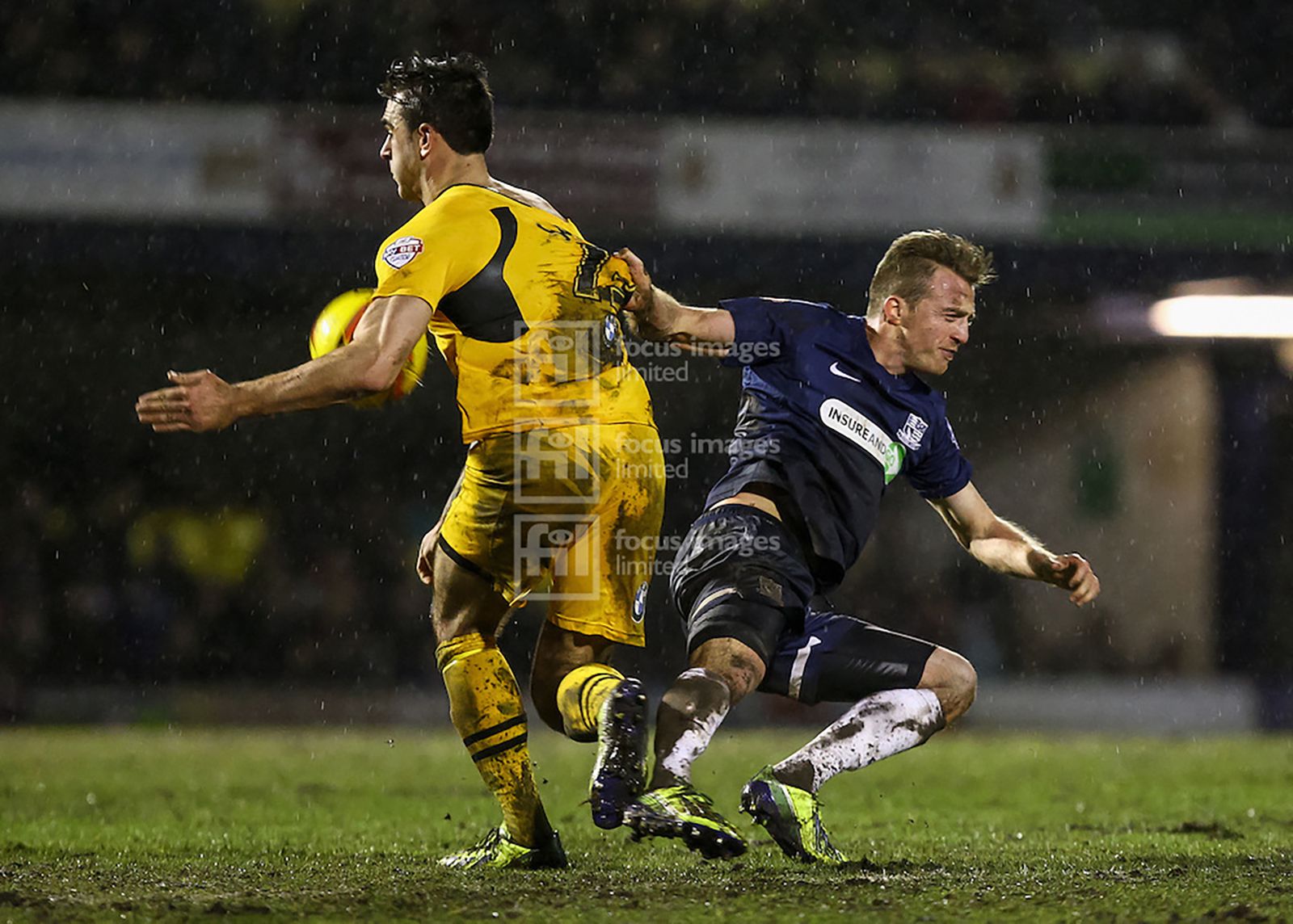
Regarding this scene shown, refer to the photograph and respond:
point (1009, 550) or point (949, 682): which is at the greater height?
point (1009, 550)

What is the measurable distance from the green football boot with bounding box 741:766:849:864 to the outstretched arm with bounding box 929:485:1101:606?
3.03 ft

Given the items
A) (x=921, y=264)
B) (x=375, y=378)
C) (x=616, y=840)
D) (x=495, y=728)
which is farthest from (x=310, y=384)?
(x=616, y=840)

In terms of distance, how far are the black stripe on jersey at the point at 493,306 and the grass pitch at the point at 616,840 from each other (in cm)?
140

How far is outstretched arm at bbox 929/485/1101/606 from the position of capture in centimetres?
444

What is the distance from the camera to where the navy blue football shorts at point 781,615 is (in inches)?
167

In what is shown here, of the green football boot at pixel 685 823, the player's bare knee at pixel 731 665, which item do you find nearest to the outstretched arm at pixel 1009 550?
the player's bare knee at pixel 731 665

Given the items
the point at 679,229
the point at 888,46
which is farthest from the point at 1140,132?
the point at 679,229

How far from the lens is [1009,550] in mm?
Answer: 4723

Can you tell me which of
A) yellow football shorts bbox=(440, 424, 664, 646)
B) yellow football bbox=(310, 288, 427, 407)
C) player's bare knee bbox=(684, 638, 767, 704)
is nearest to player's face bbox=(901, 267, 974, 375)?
yellow football shorts bbox=(440, 424, 664, 646)

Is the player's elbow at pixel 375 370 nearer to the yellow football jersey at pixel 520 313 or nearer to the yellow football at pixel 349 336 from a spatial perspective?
the yellow football jersey at pixel 520 313

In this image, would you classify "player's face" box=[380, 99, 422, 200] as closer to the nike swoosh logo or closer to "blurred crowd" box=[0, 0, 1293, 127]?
the nike swoosh logo

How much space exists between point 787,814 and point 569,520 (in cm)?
96

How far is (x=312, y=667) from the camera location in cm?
1407

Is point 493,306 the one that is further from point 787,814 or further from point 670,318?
point 787,814
